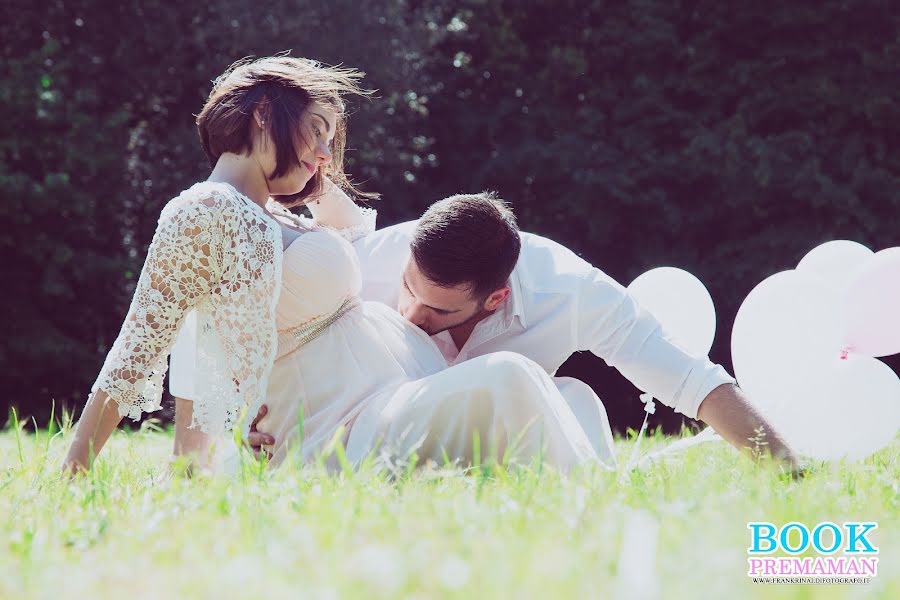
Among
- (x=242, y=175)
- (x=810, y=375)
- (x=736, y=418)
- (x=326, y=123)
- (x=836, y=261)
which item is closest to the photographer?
(x=736, y=418)

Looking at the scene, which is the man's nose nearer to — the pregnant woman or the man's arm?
the pregnant woman

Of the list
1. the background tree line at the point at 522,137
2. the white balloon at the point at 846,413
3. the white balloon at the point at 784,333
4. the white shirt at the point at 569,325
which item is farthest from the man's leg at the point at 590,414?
the background tree line at the point at 522,137

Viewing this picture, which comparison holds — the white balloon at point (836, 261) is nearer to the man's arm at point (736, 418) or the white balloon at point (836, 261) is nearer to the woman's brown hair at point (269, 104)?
the man's arm at point (736, 418)

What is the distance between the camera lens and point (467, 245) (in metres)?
3.09

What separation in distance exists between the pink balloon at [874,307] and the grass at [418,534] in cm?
103

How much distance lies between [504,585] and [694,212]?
11.7 metres

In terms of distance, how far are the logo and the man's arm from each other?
1017mm

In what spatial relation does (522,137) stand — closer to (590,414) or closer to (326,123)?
(326,123)

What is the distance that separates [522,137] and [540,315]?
10.6m

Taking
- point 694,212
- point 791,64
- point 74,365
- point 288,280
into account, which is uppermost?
point 791,64

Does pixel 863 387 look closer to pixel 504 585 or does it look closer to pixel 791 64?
pixel 504 585

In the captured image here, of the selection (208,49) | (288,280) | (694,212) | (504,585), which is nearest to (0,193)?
(208,49)

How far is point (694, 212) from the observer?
1245 cm

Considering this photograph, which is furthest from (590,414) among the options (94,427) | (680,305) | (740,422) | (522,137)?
(522,137)
